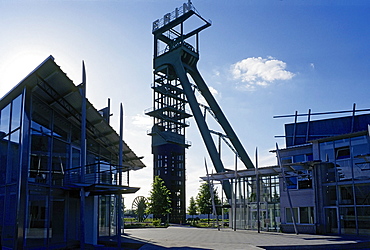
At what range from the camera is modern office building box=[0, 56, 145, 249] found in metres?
13.5

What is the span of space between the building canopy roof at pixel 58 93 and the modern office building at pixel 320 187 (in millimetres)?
14706

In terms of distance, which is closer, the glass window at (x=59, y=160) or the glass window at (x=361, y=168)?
the glass window at (x=59, y=160)

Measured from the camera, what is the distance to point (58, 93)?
50.2ft

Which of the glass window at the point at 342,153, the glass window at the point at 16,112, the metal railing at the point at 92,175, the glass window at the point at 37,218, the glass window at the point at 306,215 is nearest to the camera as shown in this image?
the glass window at the point at 37,218

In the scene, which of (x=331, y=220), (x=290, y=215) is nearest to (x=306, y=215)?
(x=290, y=215)

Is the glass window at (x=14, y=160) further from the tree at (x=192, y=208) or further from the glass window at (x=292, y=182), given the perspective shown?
the tree at (x=192, y=208)

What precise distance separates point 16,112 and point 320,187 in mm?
21183

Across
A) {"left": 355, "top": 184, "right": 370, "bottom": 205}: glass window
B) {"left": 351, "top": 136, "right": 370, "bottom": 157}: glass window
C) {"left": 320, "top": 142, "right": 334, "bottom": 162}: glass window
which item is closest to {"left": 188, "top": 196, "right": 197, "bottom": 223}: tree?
{"left": 320, "top": 142, "right": 334, "bottom": 162}: glass window

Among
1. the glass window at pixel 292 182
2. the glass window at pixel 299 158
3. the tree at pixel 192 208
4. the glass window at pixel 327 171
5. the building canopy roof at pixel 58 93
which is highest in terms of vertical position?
the building canopy roof at pixel 58 93

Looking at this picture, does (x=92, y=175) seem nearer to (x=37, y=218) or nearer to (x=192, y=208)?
(x=37, y=218)

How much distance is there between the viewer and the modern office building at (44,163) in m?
13.5

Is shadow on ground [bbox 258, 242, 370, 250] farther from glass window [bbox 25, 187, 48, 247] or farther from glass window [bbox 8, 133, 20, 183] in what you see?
glass window [bbox 8, 133, 20, 183]

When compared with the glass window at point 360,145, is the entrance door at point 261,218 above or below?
below

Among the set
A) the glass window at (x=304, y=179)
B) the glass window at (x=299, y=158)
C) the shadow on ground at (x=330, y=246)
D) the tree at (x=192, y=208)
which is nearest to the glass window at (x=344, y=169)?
the glass window at (x=304, y=179)
